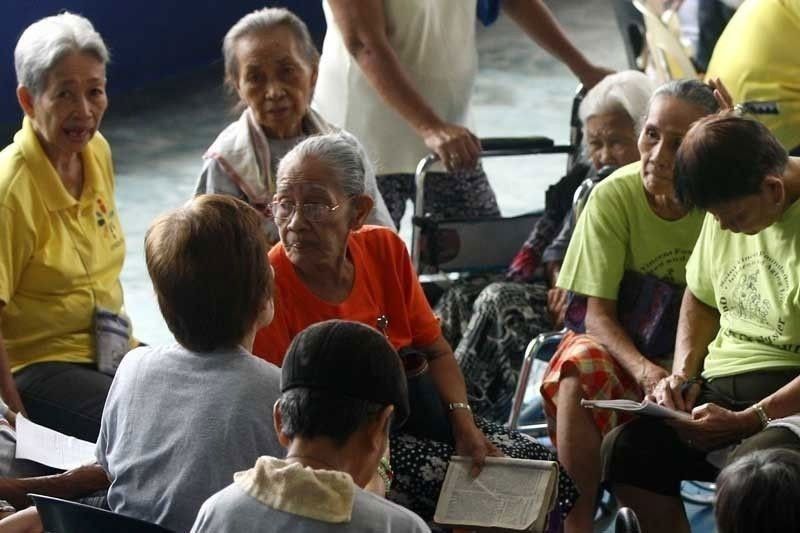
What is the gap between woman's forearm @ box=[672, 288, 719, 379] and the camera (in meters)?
3.54

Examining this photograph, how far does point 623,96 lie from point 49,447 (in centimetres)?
187

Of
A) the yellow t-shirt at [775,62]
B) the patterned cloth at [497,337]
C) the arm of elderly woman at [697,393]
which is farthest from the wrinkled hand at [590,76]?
the arm of elderly woman at [697,393]

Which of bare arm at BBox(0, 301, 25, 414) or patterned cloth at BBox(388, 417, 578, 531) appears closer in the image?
patterned cloth at BBox(388, 417, 578, 531)

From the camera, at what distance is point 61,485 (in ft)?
9.89

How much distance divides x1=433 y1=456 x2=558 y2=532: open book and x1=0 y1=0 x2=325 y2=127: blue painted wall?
4907mm

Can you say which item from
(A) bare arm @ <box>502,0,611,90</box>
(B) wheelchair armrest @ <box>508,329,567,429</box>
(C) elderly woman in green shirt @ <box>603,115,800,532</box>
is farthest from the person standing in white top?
(C) elderly woman in green shirt @ <box>603,115,800,532</box>

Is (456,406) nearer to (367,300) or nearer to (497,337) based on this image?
(367,300)

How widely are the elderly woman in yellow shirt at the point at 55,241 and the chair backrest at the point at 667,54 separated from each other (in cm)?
196

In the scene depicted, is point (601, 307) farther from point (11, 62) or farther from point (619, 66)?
point (619, 66)

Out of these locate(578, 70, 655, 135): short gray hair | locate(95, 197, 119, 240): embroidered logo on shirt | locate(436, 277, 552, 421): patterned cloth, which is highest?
locate(578, 70, 655, 135): short gray hair

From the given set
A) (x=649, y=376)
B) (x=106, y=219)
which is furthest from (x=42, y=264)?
(x=649, y=376)

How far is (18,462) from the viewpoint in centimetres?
317

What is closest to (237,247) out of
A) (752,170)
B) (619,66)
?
(752,170)

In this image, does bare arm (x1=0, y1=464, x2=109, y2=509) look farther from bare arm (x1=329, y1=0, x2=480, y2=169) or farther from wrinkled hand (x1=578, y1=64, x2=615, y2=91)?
wrinkled hand (x1=578, y1=64, x2=615, y2=91)
